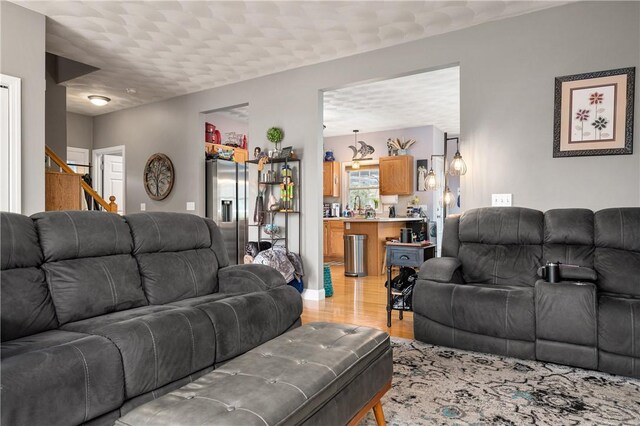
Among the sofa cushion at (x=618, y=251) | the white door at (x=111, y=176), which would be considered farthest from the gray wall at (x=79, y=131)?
the sofa cushion at (x=618, y=251)

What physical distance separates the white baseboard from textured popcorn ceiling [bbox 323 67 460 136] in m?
2.96

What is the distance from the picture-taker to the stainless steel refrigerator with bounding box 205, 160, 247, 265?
620 cm

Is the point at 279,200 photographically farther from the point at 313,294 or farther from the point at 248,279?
the point at 248,279

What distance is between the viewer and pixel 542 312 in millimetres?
2721

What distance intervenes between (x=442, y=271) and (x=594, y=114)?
1897 millimetres

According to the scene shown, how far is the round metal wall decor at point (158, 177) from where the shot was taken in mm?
6434

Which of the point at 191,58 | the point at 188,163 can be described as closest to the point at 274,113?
the point at 191,58

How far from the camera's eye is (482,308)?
2.90 metres

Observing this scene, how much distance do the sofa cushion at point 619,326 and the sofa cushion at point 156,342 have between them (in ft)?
7.89

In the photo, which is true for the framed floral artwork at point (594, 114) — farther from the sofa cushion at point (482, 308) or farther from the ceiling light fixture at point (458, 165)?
the sofa cushion at point (482, 308)

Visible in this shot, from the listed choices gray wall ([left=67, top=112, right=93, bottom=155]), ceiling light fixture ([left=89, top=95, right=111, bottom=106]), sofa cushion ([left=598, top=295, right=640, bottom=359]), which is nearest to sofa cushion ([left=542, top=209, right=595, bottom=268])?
sofa cushion ([left=598, top=295, right=640, bottom=359])

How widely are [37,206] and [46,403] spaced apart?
2.95 meters

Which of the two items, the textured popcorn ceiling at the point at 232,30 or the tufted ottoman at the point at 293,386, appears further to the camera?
the textured popcorn ceiling at the point at 232,30

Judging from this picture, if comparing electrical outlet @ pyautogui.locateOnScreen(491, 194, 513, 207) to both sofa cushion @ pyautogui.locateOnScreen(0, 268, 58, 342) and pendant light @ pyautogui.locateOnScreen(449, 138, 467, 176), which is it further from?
sofa cushion @ pyautogui.locateOnScreen(0, 268, 58, 342)
